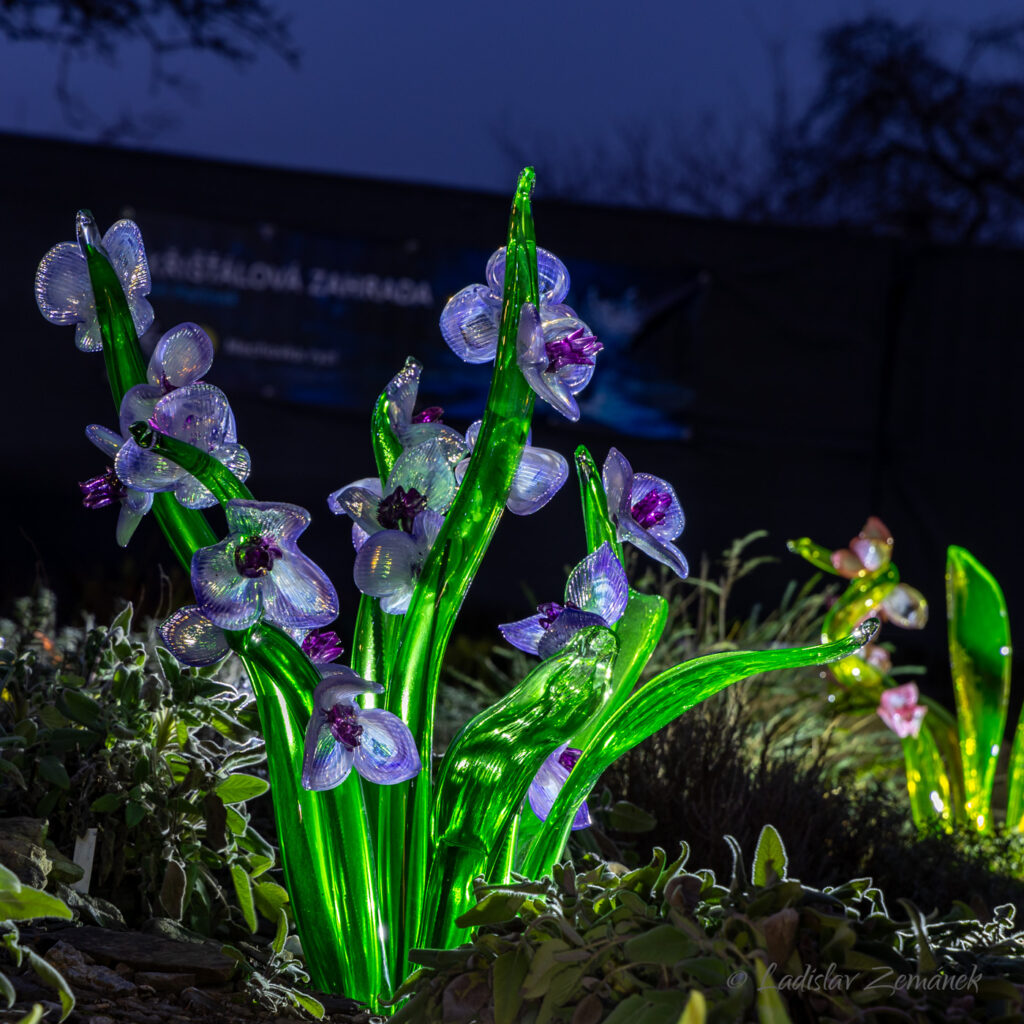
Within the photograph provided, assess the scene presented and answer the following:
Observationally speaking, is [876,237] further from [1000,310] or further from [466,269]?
[466,269]

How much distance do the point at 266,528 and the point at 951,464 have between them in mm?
7717

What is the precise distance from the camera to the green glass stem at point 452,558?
1.81 metres

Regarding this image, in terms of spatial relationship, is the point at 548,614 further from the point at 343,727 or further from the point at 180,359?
the point at 180,359

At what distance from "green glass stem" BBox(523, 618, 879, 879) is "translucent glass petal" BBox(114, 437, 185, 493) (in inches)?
27.4

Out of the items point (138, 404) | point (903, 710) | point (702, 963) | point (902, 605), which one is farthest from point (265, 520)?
point (902, 605)

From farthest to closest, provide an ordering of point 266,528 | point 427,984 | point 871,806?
point 871,806
point 266,528
point 427,984

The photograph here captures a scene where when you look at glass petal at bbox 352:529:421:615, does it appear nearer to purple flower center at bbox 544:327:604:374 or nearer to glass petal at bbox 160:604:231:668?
glass petal at bbox 160:604:231:668

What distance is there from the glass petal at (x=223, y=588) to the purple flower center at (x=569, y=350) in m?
0.50

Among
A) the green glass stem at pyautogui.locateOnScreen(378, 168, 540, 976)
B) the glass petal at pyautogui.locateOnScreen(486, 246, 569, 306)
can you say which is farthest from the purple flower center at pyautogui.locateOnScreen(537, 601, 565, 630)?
the glass petal at pyautogui.locateOnScreen(486, 246, 569, 306)

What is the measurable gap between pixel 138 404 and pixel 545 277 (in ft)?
2.07

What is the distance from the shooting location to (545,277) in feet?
6.56

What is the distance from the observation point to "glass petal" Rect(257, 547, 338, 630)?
1692mm

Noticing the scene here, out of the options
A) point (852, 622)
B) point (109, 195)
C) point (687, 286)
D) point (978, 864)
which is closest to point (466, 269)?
point (687, 286)

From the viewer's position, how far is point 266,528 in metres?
1.67
